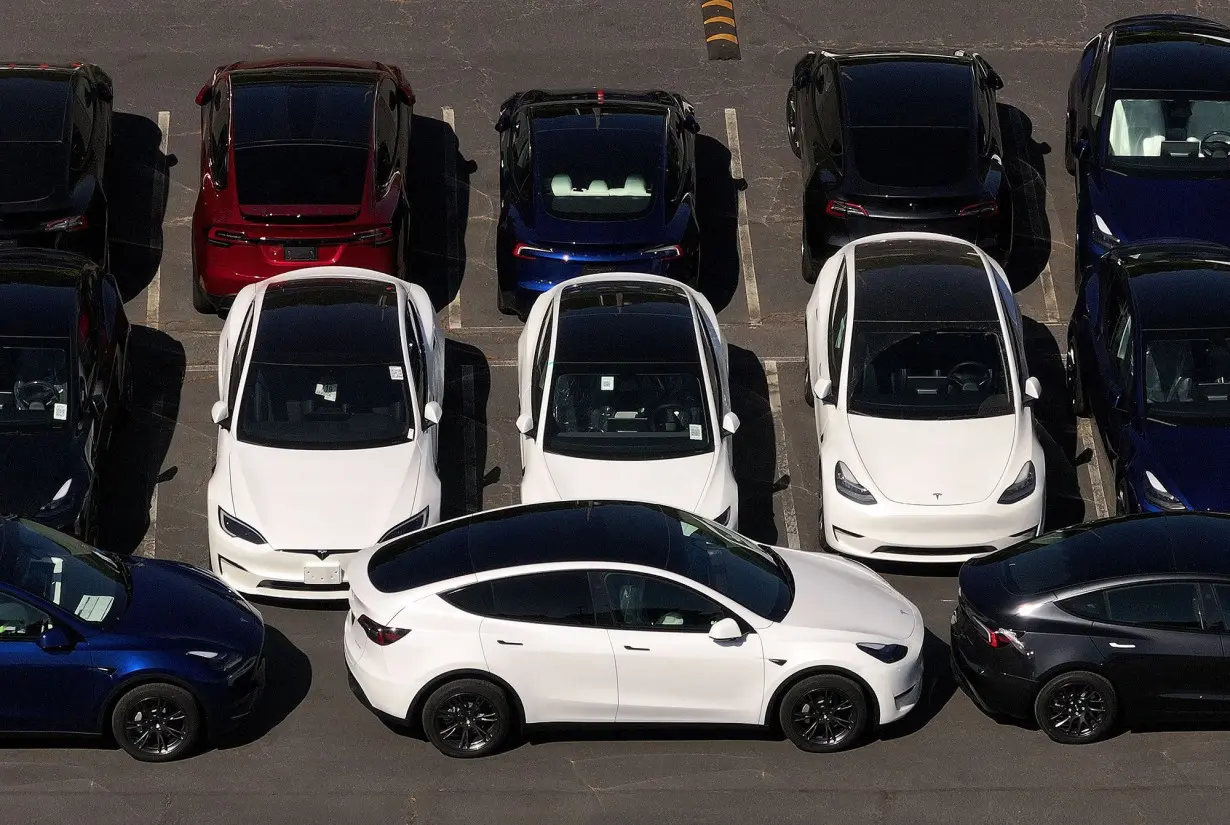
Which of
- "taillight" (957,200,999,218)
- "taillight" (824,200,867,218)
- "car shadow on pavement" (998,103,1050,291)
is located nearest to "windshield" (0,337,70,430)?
"taillight" (824,200,867,218)

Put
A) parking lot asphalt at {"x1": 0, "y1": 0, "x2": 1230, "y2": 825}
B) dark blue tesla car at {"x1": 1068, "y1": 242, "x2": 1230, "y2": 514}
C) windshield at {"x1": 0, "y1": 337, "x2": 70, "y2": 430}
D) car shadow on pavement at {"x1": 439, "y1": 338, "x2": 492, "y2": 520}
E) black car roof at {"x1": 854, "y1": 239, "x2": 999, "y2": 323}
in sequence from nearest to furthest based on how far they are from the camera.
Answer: parking lot asphalt at {"x1": 0, "y1": 0, "x2": 1230, "y2": 825}, dark blue tesla car at {"x1": 1068, "y1": 242, "x2": 1230, "y2": 514}, windshield at {"x1": 0, "y1": 337, "x2": 70, "y2": 430}, black car roof at {"x1": 854, "y1": 239, "x2": 999, "y2": 323}, car shadow on pavement at {"x1": 439, "y1": 338, "x2": 492, "y2": 520}

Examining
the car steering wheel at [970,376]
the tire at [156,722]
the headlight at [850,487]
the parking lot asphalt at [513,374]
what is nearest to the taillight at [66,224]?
the parking lot asphalt at [513,374]

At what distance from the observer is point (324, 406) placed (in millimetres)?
16438

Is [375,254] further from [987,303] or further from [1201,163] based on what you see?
[1201,163]

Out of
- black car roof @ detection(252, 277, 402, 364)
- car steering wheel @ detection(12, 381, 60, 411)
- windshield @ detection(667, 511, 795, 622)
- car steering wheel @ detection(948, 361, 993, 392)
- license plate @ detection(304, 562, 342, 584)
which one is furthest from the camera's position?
car steering wheel @ detection(948, 361, 993, 392)

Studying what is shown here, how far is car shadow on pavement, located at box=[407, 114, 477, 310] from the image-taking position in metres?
20.2

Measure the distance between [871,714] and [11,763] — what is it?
5694 millimetres

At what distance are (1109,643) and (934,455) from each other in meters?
2.78

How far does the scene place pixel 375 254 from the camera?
61.7 ft

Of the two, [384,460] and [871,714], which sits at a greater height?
[384,460]

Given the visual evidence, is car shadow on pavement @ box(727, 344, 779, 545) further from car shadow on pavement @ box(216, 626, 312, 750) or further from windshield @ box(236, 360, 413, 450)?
car shadow on pavement @ box(216, 626, 312, 750)

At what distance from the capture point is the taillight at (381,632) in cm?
1364

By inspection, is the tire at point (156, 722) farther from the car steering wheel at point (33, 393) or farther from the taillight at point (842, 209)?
the taillight at point (842, 209)

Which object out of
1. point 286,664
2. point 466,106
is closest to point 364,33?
point 466,106
